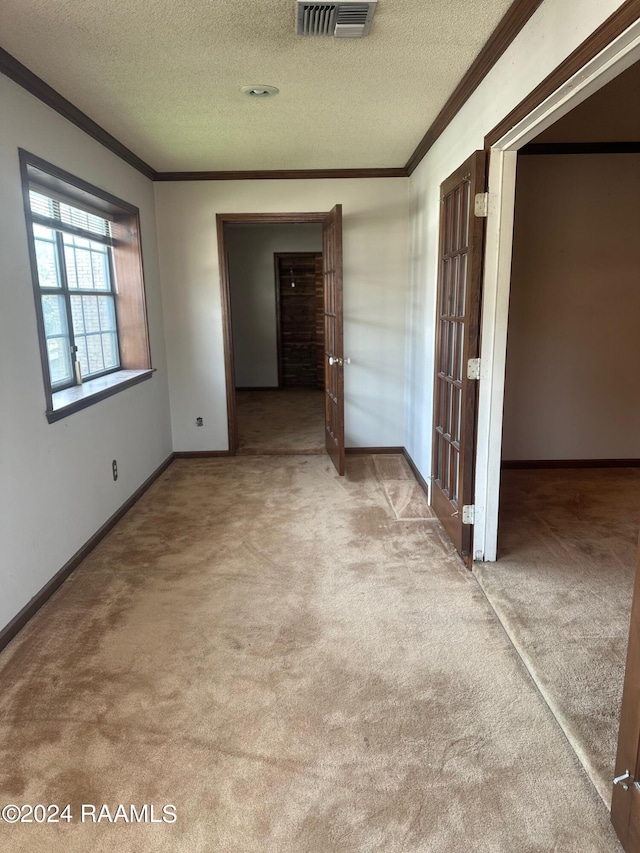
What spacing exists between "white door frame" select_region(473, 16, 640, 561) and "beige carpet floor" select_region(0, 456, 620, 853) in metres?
0.35

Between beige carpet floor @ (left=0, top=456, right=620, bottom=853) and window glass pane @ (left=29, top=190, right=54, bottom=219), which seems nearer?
beige carpet floor @ (left=0, top=456, right=620, bottom=853)

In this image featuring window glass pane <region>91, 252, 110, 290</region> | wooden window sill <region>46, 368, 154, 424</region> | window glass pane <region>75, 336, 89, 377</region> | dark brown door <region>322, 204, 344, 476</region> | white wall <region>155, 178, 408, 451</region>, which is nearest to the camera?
wooden window sill <region>46, 368, 154, 424</region>

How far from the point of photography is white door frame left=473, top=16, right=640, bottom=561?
238cm

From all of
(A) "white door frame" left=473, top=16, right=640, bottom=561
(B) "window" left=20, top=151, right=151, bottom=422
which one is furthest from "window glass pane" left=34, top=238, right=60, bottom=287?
(A) "white door frame" left=473, top=16, right=640, bottom=561

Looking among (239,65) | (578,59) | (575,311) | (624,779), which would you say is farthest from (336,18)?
(575,311)

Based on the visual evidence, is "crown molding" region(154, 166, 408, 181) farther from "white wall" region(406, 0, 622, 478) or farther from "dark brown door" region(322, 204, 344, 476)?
"dark brown door" region(322, 204, 344, 476)

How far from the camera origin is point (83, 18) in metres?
2.09

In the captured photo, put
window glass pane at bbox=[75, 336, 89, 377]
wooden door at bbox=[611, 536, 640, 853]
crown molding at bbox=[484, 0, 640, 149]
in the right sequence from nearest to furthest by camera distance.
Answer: wooden door at bbox=[611, 536, 640, 853] → crown molding at bbox=[484, 0, 640, 149] → window glass pane at bbox=[75, 336, 89, 377]

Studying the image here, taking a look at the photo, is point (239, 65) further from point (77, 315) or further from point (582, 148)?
point (582, 148)

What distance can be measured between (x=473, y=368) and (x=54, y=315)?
2363 millimetres

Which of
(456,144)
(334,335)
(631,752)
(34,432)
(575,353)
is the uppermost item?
(456,144)

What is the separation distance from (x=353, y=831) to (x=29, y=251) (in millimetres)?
2643

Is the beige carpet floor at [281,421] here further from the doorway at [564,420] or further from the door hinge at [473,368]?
the door hinge at [473,368]

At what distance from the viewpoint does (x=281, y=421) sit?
6344 mm
